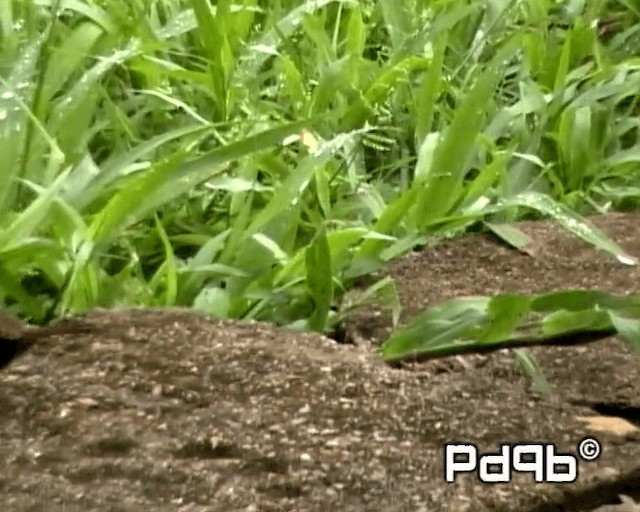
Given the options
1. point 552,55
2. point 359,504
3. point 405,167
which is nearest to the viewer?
point 359,504

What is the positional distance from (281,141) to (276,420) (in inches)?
19.5

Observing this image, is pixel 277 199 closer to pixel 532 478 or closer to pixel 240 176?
pixel 240 176

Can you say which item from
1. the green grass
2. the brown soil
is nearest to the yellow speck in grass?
the green grass

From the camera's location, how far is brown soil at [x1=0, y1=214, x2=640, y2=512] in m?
1.00

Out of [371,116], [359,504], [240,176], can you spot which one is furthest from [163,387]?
[371,116]

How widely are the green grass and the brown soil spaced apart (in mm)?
138

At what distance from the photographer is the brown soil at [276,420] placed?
39.5 inches

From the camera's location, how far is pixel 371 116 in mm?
1897

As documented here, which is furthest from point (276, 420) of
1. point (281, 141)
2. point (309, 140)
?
point (309, 140)

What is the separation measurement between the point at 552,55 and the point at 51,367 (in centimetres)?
121

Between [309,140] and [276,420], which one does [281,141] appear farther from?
[276,420]

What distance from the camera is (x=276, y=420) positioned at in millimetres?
1110

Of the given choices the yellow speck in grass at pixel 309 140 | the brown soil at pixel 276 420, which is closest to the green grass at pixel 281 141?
the yellow speck in grass at pixel 309 140

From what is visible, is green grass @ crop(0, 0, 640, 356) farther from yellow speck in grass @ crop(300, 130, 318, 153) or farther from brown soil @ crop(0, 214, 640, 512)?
brown soil @ crop(0, 214, 640, 512)
